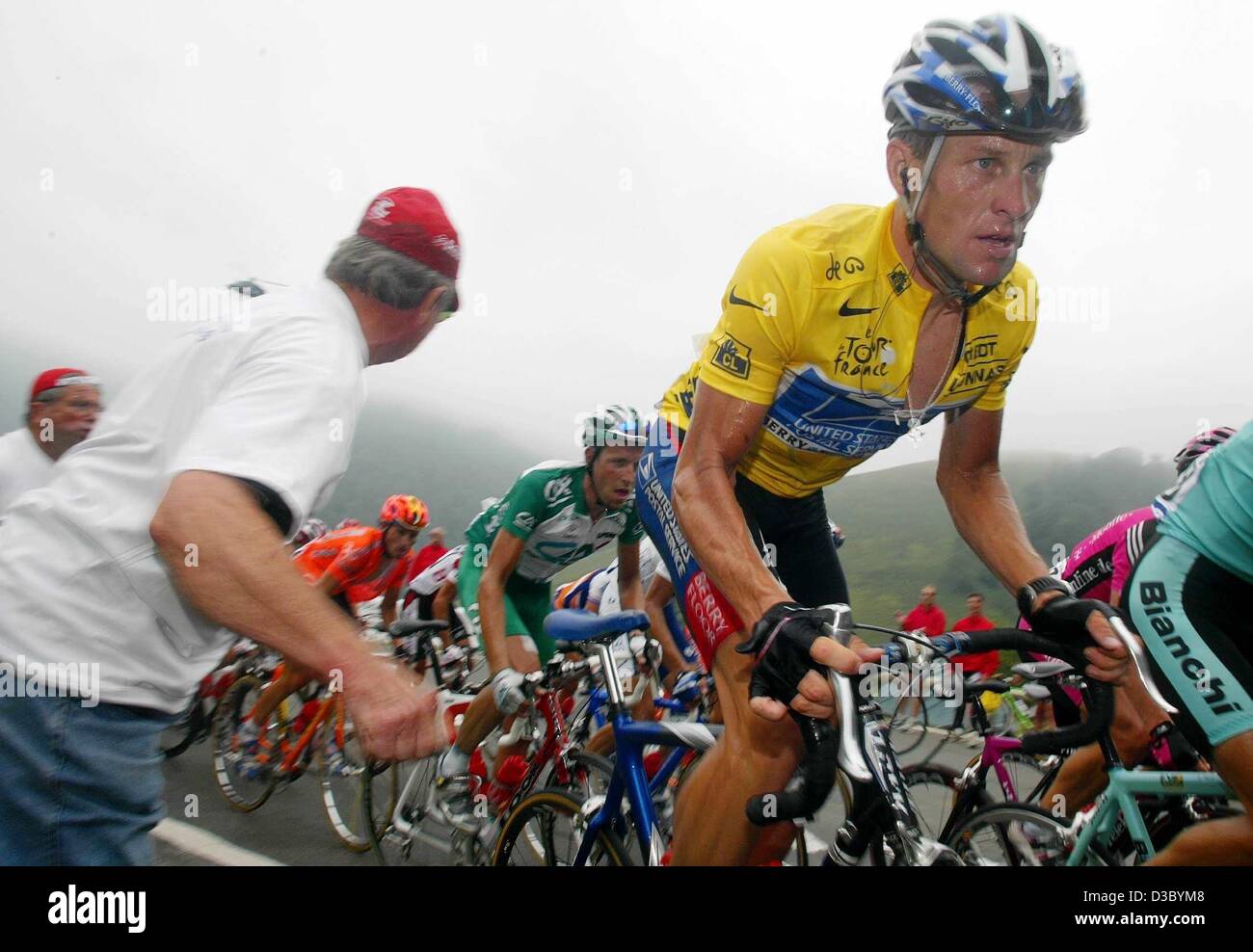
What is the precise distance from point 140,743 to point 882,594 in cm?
1474

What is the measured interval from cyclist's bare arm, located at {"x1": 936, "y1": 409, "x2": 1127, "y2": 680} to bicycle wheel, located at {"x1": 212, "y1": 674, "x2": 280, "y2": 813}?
372cm

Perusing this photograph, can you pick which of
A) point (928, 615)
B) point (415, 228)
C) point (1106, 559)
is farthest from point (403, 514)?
point (928, 615)

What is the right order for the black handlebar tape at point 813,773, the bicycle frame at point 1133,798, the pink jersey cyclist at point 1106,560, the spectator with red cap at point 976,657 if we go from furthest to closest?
the spectator with red cap at point 976,657, the pink jersey cyclist at point 1106,560, the bicycle frame at point 1133,798, the black handlebar tape at point 813,773

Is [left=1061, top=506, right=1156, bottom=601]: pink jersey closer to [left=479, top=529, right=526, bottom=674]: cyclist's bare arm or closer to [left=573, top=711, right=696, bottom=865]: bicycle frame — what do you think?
[left=573, top=711, right=696, bottom=865]: bicycle frame

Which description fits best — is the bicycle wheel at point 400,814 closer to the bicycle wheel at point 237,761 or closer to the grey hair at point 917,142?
the bicycle wheel at point 237,761

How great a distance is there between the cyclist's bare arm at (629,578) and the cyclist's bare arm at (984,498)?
201 cm

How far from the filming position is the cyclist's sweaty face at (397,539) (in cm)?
536

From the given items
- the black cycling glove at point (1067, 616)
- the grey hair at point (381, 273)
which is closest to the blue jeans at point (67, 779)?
the grey hair at point (381, 273)

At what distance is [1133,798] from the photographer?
7.72ft

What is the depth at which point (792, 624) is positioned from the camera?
1463mm

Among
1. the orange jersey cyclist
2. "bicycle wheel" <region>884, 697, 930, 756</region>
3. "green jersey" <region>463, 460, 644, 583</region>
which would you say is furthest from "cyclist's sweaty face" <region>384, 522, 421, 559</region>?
"bicycle wheel" <region>884, 697, 930, 756</region>

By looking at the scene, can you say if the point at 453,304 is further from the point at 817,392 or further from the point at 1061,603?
the point at 1061,603
